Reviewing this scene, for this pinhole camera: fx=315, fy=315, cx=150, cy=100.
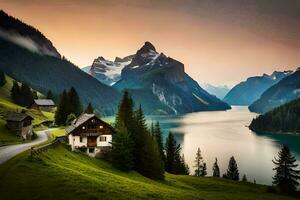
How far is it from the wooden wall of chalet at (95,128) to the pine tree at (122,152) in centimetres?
1109

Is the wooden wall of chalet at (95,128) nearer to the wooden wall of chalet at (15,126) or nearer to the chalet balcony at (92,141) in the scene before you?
the chalet balcony at (92,141)

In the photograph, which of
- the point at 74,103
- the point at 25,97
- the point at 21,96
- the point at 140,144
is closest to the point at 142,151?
the point at 140,144

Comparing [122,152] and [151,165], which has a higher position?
[122,152]

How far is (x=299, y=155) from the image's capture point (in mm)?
161000

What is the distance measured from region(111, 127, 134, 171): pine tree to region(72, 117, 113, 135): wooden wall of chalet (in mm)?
11086

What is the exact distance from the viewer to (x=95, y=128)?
249ft

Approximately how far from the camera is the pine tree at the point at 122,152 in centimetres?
6337

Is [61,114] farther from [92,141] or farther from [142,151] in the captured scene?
[142,151]

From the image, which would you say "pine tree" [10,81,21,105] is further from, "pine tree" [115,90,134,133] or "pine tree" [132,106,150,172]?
"pine tree" [132,106,150,172]

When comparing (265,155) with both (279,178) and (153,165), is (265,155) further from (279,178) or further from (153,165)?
(153,165)

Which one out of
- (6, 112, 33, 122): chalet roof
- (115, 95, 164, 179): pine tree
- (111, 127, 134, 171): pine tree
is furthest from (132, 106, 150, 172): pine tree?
(6, 112, 33, 122): chalet roof

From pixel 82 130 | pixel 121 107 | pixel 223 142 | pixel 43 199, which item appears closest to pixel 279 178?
pixel 121 107

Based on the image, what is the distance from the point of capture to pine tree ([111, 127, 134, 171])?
63369 millimetres

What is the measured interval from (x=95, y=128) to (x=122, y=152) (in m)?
14.6
